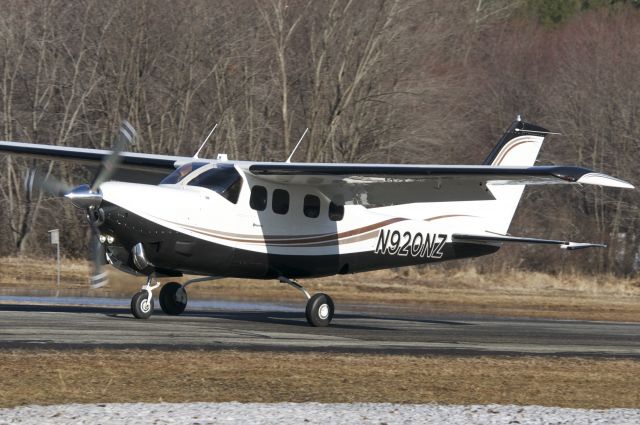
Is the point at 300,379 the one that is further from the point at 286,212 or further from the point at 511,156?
the point at 511,156

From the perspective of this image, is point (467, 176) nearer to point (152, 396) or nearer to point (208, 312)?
point (208, 312)

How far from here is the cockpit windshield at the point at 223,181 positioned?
717 inches

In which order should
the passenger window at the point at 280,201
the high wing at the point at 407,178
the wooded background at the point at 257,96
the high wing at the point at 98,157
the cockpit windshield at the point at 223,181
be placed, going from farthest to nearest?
1. the wooded background at the point at 257,96
2. the high wing at the point at 98,157
3. the passenger window at the point at 280,201
4. the cockpit windshield at the point at 223,181
5. the high wing at the point at 407,178

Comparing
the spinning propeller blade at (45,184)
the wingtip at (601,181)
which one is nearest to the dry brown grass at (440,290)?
the spinning propeller blade at (45,184)

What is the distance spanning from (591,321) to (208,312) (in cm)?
837

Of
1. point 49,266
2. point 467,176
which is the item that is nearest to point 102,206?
point 467,176

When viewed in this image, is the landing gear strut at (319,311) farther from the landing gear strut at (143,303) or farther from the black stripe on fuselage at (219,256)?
the landing gear strut at (143,303)

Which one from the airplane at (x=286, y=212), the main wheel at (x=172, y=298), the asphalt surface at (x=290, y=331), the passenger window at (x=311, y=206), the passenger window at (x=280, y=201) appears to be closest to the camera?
the asphalt surface at (x=290, y=331)

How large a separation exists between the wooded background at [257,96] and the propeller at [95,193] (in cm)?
1967

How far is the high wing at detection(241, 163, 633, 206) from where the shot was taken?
54.9 ft

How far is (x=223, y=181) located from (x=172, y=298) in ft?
8.62

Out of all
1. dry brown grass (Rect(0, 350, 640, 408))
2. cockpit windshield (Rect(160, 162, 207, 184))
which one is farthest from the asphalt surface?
cockpit windshield (Rect(160, 162, 207, 184))

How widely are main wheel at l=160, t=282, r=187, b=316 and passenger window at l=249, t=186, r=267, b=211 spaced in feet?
7.11

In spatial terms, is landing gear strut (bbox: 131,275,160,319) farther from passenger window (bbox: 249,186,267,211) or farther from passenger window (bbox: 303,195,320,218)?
passenger window (bbox: 303,195,320,218)
